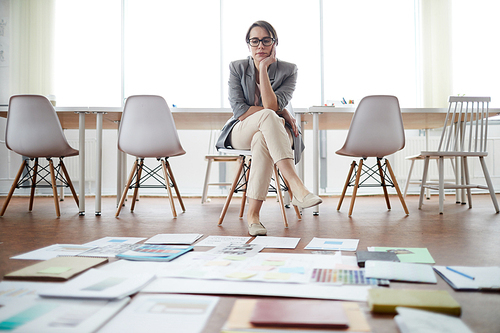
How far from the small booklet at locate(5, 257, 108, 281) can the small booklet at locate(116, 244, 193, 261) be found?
94mm

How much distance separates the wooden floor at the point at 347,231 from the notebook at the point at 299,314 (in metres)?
0.06

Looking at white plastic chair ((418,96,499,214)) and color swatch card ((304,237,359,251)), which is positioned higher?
white plastic chair ((418,96,499,214))

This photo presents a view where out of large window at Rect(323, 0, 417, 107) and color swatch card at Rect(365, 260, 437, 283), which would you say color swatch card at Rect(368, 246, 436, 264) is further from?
large window at Rect(323, 0, 417, 107)

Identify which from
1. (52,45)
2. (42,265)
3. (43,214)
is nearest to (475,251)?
(42,265)

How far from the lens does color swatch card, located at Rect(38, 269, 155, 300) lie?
815mm

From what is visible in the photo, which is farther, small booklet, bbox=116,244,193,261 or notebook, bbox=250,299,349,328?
small booklet, bbox=116,244,193,261

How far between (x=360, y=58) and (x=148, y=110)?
350 centimetres

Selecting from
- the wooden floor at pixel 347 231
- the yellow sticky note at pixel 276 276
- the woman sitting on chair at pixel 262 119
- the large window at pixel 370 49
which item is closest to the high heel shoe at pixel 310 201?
the woman sitting on chair at pixel 262 119

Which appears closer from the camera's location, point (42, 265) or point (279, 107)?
point (42, 265)

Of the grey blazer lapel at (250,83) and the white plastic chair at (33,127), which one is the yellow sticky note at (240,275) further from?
the white plastic chair at (33,127)

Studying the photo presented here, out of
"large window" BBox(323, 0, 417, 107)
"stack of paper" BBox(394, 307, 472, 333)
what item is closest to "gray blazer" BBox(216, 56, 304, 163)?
"stack of paper" BBox(394, 307, 472, 333)

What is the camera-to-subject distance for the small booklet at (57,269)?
3.20ft

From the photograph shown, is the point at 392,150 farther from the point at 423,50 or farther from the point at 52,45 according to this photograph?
the point at 52,45

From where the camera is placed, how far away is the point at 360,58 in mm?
5027
